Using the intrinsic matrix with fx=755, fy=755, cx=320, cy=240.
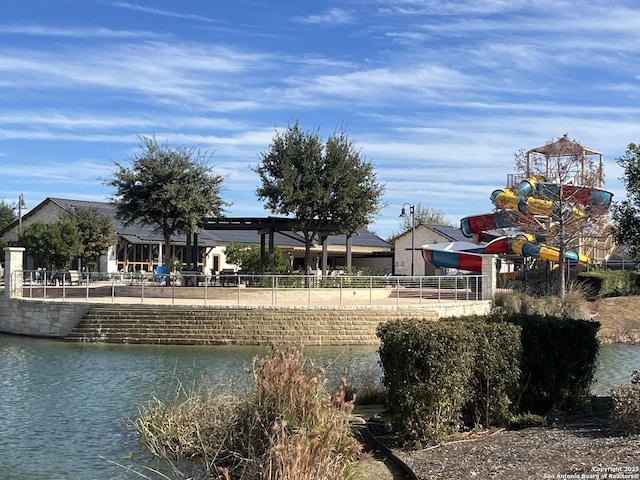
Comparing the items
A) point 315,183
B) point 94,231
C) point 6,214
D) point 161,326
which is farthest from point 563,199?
point 6,214

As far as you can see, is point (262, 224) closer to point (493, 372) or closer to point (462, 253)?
point (462, 253)

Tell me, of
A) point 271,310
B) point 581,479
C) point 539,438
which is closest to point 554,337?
point 539,438

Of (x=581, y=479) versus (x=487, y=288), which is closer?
(x=581, y=479)

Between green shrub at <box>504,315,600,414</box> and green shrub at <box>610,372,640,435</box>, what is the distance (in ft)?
4.87

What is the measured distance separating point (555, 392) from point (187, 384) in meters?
7.39

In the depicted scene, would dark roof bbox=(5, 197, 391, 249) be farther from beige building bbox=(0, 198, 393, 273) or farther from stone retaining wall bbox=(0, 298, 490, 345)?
stone retaining wall bbox=(0, 298, 490, 345)

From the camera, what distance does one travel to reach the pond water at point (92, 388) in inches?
387

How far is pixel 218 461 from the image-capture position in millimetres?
8641

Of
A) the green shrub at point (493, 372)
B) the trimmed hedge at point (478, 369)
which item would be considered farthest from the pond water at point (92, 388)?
the green shrub at point (493, 372)

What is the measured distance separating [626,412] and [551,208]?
82.1 ft

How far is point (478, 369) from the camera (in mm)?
9445

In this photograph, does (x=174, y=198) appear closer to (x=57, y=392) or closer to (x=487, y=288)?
(x=487, y=288)

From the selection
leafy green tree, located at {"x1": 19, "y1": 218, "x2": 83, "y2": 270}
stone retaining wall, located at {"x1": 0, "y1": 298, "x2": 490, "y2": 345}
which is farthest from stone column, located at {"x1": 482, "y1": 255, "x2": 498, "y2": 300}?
leafy green tree, located at {"x1": 19, "y1": 218, "x2": 83, "y2": 270}

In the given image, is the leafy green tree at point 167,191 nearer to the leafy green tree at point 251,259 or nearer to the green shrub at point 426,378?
the leafy green tree at point 251,259
